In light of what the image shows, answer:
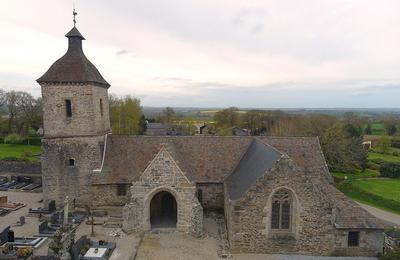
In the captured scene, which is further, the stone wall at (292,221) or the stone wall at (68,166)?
the stone wall at (68,166)

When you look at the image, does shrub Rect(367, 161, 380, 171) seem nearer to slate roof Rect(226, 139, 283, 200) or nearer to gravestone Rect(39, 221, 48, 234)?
slate roof Rect(226, 139, 283, 200)

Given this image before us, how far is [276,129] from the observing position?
246 feet

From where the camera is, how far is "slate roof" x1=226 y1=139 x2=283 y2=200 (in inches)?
742

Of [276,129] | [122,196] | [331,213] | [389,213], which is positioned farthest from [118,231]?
[276,129]

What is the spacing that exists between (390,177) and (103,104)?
39.2m

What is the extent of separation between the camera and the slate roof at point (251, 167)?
18844 millimetres

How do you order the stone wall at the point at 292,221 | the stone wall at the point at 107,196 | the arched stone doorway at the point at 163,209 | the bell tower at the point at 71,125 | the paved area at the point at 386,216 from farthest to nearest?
the paved area at the point at 386,216 → the stone wall at the point at 107,196 → the bell tower at the point at 71,125 → the arched stone doorway at the point at 163,209 → the stone wall at the point at 292,221

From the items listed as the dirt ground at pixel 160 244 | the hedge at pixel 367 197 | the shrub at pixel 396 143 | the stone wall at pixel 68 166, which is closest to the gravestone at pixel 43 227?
the dirt ground at pixel 160 244

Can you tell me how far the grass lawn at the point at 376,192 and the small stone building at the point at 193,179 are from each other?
1044 cm

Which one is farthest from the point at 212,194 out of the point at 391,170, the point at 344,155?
the point at 391,170

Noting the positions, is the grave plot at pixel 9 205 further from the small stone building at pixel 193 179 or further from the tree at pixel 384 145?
the tree at pixel 384 145

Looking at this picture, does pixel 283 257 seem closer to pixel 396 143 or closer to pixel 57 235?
pixel 57 235

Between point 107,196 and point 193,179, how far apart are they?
6998mm

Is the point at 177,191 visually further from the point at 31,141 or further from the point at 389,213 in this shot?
the point at 31,141
